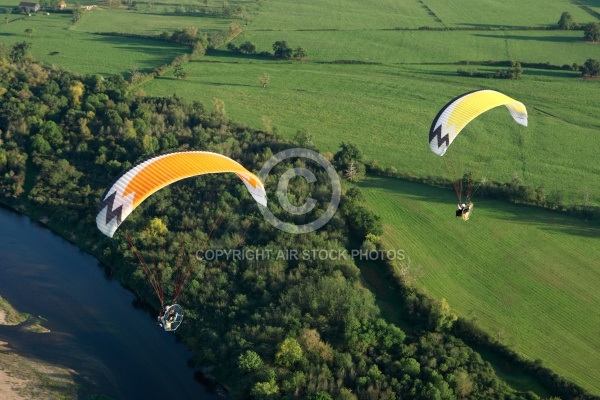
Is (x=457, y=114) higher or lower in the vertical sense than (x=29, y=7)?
lower

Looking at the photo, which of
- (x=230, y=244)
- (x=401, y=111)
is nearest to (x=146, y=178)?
(x=230, y=244)

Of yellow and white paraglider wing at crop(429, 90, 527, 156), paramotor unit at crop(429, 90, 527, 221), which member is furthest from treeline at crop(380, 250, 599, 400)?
yellow and white paraglider wing at crop(429, 90, 527, 156)

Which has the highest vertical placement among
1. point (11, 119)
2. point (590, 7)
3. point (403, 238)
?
point (590, 7)

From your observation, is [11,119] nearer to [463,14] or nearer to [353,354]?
[353,354]

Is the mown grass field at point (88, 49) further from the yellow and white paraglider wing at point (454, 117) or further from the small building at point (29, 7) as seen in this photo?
the yellow and white paraglider wing at point (454, 117)

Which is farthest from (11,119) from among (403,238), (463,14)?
(463,14)

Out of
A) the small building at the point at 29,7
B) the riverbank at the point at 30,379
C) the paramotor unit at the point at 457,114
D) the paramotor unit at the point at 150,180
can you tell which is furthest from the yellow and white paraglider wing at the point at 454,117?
the small building at the point at 29,7

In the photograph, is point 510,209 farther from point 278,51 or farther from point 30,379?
point 278,51
